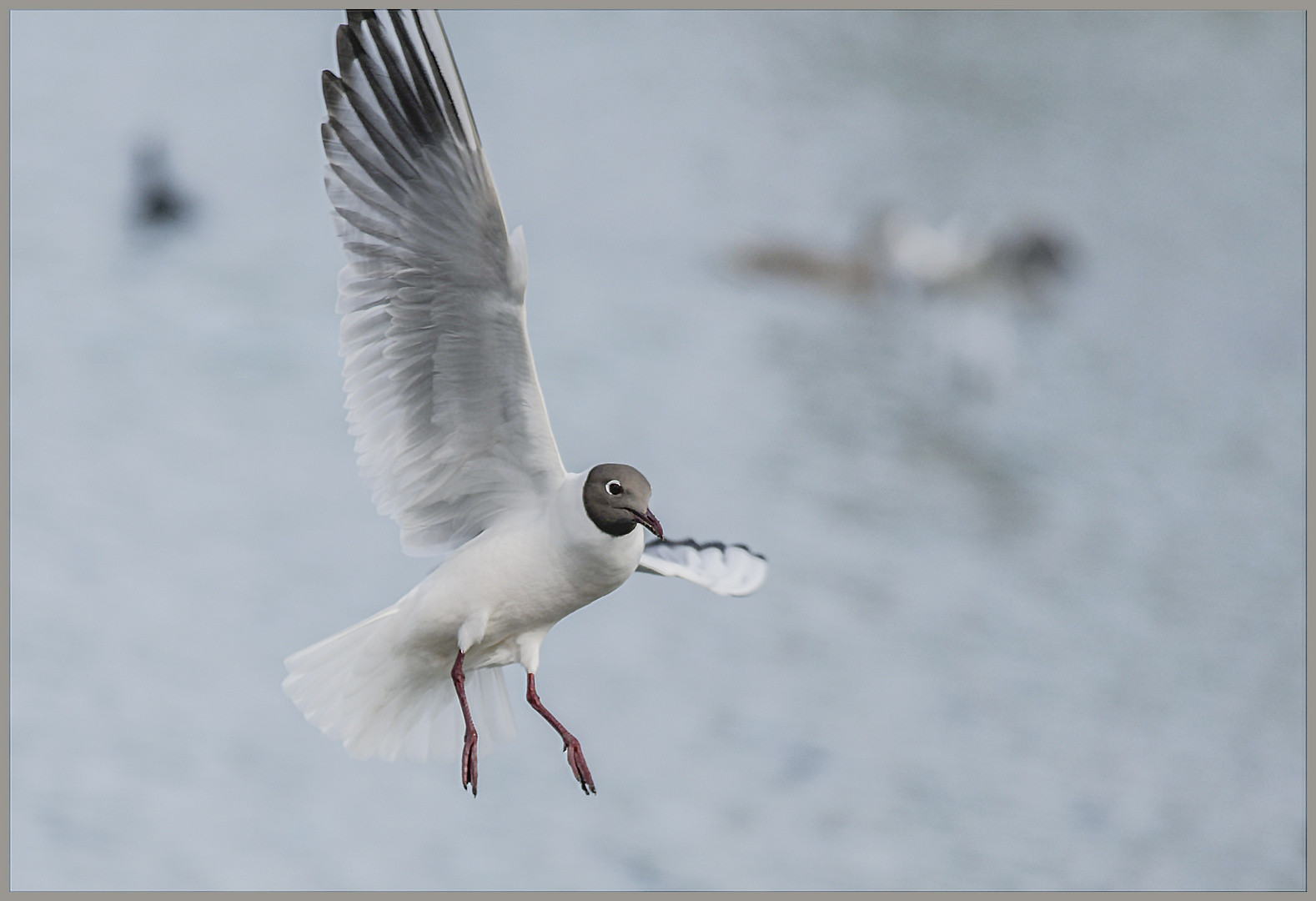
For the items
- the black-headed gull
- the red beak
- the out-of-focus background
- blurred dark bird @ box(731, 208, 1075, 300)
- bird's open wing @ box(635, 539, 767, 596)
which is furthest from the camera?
blurred dark bird @ box(731, 208, 1075, 300)

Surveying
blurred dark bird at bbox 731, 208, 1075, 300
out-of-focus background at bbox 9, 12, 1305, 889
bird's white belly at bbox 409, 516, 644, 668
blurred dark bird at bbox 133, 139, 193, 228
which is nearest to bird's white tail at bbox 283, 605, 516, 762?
bird's white belly at bbox 409, 516, 644, 668

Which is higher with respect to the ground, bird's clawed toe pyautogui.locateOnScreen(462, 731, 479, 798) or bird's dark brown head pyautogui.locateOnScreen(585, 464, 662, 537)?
bird's dark brown head pyautogui.locateOnScreen(585, 464, 662, 537)

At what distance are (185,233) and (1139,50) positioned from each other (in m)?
9.81

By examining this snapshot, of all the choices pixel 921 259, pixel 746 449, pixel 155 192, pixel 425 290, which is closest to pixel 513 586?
pixel 425 290

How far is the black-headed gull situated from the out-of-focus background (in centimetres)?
611

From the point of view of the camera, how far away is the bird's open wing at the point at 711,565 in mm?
2492

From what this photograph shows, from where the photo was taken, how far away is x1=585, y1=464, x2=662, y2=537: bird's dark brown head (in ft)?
6.70

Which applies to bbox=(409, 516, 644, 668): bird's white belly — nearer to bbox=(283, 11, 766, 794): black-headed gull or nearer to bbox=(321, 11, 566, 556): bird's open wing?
bbox=(283, 11, 766, 794): black-headed gull

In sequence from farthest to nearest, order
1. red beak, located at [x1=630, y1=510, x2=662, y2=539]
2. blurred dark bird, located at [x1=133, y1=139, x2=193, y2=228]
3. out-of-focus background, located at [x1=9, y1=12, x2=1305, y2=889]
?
1. blurred dark bird, located at [x1=133, y1=139, x2=193, y2=228]
2. out-of-focus background, located at [x1=9, y1=12, x2=1305, y2=889]
3. red beak, located at [x1=630, y1=510, x2=662, y2=539]

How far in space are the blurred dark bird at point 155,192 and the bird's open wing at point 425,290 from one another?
8.46m

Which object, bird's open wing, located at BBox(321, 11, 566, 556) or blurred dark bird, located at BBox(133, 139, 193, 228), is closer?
bird's open wing, located at BBox(321, 11, 566, 556)

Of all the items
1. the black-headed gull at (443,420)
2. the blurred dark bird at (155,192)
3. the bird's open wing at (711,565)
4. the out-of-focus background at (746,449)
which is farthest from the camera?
the blurred dark bird at (155,192)

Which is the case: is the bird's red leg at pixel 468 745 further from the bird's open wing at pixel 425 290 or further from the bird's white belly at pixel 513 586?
the bird's open wing at pixel 425 290

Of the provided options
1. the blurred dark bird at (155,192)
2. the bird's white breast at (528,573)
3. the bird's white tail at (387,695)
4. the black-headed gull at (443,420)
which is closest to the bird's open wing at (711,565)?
the black-headed gull at (443,420)
